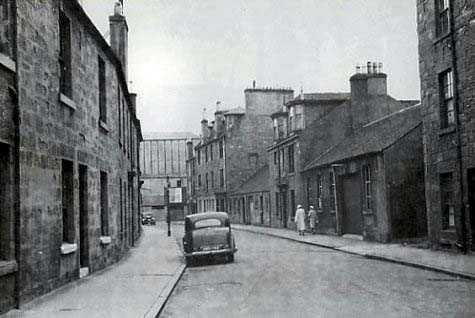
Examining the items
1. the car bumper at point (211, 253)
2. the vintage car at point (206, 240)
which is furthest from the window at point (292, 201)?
the car bumper at point (211, 253)

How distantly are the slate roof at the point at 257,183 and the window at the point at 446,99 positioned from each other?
27.1 metres

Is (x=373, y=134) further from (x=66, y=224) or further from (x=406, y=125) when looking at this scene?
(x=66, y=224)

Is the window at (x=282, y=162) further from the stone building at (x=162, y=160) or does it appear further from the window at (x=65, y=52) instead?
the stone building at (x=162, y=160)

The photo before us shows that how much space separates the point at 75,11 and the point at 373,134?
1975 cm

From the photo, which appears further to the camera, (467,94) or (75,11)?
(467,94)

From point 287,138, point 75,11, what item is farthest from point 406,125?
point 75,11

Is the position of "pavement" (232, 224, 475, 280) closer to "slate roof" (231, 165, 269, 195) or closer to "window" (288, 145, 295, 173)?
"window" (288, 145, 295, 173)

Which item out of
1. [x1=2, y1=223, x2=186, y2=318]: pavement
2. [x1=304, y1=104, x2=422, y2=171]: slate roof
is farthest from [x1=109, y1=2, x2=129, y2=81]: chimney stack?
[x1=2, y1=223, x2=186, y2=318]: pavement

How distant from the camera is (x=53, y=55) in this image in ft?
37.5

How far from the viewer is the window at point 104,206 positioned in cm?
1672

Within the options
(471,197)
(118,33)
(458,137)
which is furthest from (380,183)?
(118,33)

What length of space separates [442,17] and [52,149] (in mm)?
13617

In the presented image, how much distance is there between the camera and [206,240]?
61.3 ft

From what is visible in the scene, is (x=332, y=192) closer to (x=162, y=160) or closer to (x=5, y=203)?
(x=5, y=203)
